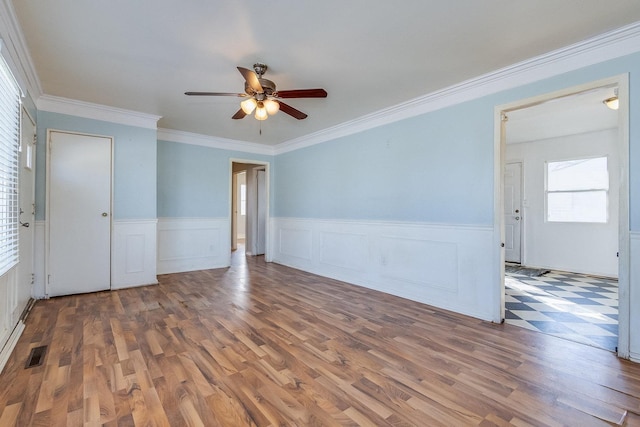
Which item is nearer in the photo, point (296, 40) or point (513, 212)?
point (296, 40)

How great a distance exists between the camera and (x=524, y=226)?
19.2 ft

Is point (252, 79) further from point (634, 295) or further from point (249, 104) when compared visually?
point (634, 295)

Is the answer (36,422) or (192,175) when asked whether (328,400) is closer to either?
(36,422)

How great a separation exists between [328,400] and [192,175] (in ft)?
15.2

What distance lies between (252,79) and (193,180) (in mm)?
3405

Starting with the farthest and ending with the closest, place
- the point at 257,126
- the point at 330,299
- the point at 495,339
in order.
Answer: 1. the point at 257,126
2. the point at 330,299
3. the point at 495,339

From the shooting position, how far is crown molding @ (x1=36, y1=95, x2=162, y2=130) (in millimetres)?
3598

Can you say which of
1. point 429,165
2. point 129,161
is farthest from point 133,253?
point 429,165

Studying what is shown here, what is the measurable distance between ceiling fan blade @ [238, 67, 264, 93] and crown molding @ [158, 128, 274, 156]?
121 inches

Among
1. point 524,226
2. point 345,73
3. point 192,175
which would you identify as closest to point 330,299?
point 345,73

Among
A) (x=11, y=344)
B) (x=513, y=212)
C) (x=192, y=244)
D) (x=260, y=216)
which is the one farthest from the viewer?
(x=260, y=216)

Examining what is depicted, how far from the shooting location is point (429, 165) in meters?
3.53

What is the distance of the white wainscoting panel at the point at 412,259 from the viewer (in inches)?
121

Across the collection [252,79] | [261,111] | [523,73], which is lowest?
[261,111]
